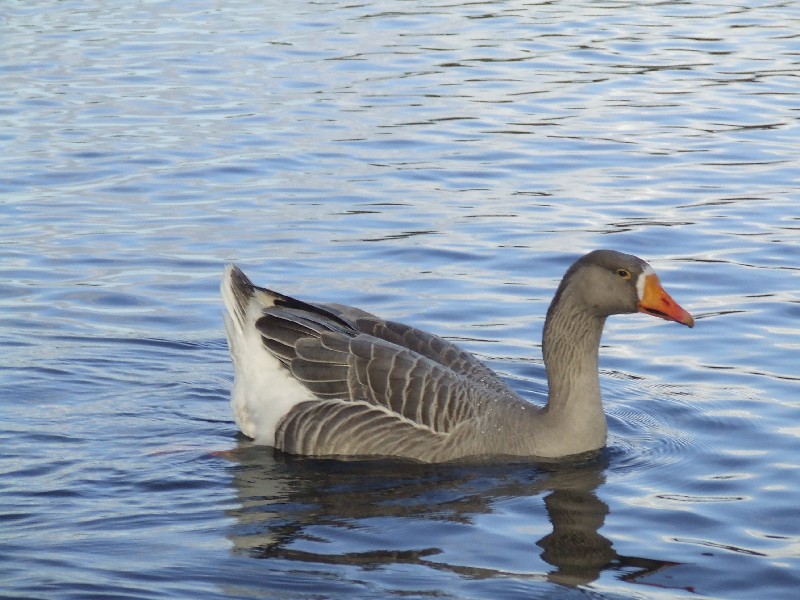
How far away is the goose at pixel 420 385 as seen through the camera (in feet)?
27.8

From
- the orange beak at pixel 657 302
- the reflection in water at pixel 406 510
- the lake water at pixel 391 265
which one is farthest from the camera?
the orange beak at pixel 657 302

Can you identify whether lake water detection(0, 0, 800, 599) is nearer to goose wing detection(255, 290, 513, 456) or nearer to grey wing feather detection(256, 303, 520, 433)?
goose wing detection(255, 290, 513, 456)

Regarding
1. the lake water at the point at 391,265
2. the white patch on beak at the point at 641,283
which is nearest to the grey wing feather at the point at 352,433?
the lake water at the point at 391,265

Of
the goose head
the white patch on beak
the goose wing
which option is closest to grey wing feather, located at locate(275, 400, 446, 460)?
the goose wing

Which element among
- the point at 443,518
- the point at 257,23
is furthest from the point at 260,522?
the point at 257,23

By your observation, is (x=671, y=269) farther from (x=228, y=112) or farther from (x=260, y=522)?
(x=228, y=112)

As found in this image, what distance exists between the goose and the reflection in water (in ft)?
0.47

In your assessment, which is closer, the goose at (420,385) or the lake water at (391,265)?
the lake water at (391,265)

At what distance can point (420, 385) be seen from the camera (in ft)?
27.9

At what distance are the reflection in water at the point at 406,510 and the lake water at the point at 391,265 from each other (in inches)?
0.9

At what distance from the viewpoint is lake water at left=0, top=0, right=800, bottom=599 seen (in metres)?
7.06

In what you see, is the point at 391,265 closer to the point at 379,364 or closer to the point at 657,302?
the point at 379,364

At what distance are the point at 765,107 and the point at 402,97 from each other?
15.0 ft

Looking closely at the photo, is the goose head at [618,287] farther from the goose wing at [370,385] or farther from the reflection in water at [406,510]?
the reflection in water at [406,510]
